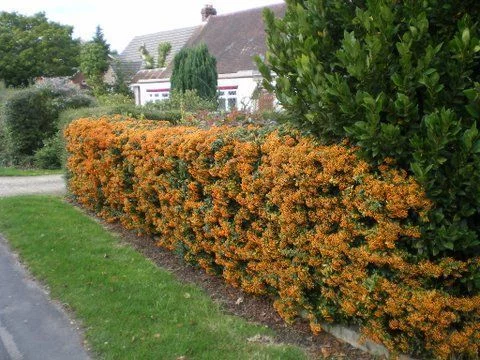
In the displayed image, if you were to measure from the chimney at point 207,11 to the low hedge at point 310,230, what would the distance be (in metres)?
30.4

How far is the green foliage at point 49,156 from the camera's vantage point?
648 inches

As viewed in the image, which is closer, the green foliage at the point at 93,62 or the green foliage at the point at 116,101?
the green foliage at the point at 116,101

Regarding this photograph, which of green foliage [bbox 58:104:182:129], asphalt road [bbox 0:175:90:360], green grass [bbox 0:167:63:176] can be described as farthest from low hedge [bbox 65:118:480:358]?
green grass [bbox 0:167:63:176]

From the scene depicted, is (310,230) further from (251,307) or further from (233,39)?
(233,39)

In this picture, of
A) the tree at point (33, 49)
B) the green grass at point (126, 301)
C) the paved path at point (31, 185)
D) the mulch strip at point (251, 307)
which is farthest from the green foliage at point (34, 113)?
the tree at point (33, 49)

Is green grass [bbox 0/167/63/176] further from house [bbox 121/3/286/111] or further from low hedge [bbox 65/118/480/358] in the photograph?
low hedge [bbox 65/118/480/358]

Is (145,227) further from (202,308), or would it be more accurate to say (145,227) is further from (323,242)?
(323,242)

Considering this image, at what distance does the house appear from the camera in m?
26.0

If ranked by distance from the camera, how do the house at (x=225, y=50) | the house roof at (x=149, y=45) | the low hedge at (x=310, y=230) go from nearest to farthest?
the low hedge at (x=310, y=230) < the house at (x=225, y=50) < the house roof at (x=149, y=45)

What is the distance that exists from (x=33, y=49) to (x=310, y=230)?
174 ft

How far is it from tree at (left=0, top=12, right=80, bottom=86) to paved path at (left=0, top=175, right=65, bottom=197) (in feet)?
122

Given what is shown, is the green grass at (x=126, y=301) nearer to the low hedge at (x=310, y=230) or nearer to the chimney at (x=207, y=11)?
the low hedge at (x=310, y=230)

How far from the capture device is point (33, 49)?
51.9m

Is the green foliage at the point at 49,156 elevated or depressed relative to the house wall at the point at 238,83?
depressed
